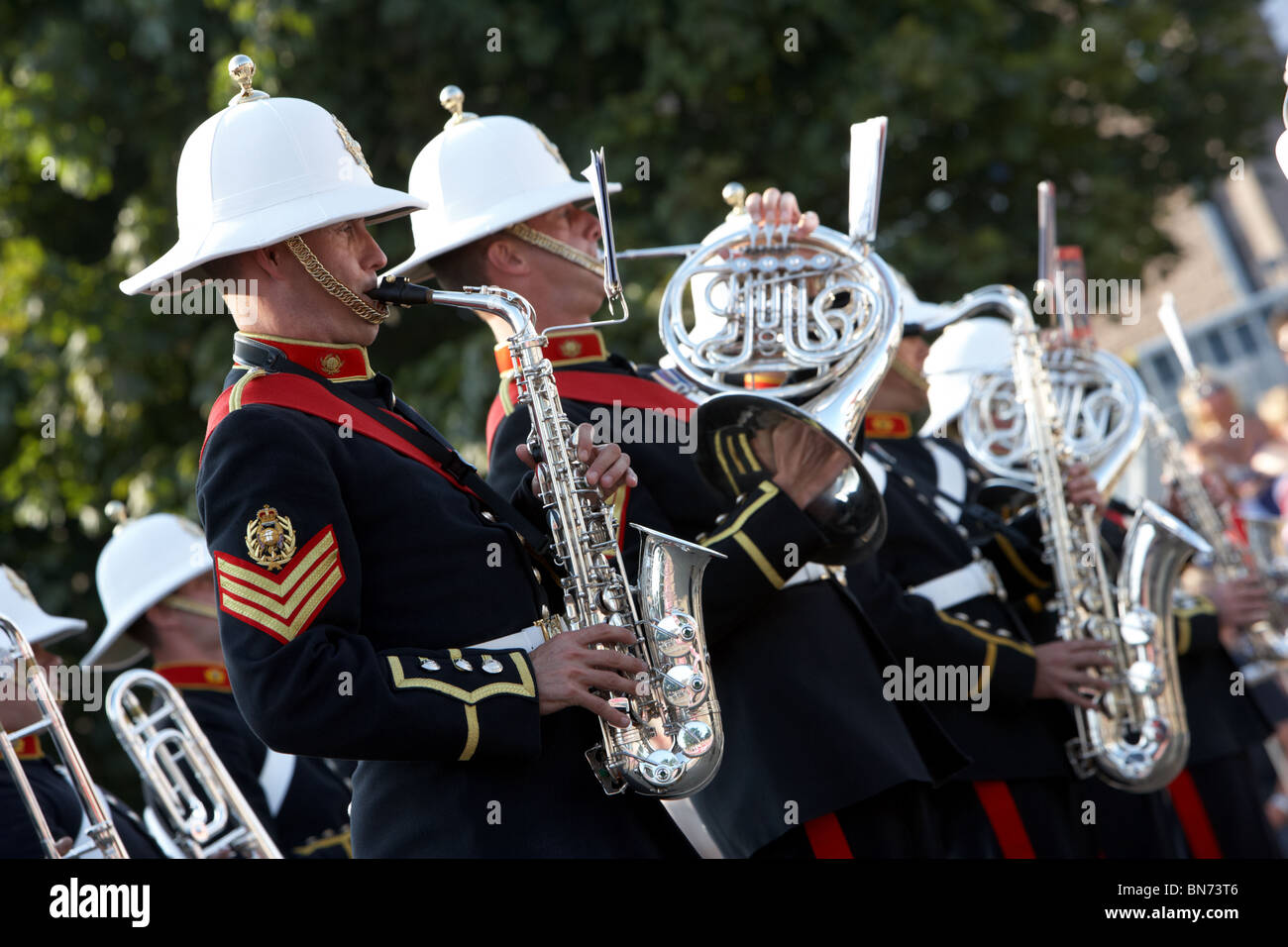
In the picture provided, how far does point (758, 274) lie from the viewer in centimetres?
395

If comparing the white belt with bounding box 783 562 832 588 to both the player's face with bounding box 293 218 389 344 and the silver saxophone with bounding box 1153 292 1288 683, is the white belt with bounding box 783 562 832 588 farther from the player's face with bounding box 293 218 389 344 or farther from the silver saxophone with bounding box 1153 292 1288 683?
the silver saxophone with bounding box 1153 292 1288 683

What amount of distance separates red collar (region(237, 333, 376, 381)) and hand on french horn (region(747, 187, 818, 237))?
1212 mm

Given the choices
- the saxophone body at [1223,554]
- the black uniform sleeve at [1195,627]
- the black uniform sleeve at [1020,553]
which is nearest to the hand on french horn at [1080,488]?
the black uniform sleeve at [1020,553]

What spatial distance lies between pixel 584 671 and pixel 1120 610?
274cm

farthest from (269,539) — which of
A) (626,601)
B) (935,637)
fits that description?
(935,637)

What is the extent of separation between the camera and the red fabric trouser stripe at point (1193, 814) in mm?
5914

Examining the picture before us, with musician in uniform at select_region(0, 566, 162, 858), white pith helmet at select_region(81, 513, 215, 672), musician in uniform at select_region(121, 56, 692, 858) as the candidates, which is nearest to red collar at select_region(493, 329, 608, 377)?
musician in uniform at select_region(121, 56, 692, 858)

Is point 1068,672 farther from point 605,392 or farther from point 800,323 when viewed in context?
point 605,392

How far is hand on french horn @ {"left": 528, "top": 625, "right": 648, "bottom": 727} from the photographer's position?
285 cm

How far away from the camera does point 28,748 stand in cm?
444
